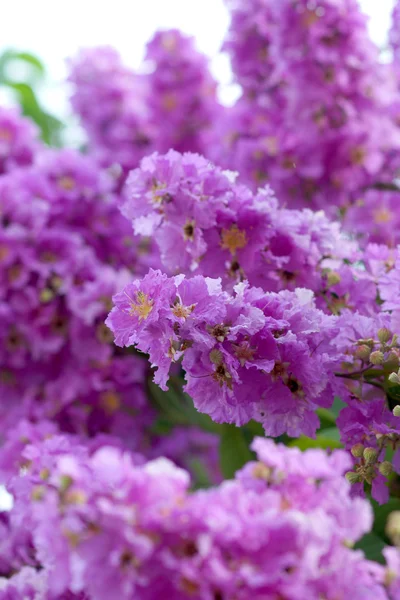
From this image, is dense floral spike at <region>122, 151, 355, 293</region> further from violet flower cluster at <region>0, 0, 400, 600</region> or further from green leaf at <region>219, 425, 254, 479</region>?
green leaf at <region>219, 425, 254, 479</region>

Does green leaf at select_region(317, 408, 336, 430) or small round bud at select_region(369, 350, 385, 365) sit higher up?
green leaf at select_region(317, 408, 336, 430)

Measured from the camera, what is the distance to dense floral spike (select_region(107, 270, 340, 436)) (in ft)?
1.87

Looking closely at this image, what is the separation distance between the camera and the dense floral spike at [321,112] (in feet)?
4.07

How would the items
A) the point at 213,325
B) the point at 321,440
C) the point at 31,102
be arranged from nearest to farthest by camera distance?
1. the point at 213,325
2. the point at 321,440
3. the point at 31,102

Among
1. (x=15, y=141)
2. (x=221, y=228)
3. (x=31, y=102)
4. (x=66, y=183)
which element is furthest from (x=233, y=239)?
(x=31, y=102)

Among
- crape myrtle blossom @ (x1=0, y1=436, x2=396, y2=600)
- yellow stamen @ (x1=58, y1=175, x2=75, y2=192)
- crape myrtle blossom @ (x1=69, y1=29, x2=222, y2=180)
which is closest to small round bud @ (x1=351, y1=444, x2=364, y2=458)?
crape myrtle blossom @ (x1=0, y1=436, x2=396, y2=600)

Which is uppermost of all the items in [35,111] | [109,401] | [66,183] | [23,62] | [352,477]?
[23,62]

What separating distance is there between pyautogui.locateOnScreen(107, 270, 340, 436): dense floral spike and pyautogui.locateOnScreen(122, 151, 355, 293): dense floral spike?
0.11 metres

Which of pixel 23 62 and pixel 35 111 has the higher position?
pixel 23 62

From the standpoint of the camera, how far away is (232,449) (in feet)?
3.44

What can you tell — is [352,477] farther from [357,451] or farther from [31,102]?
[31,102]

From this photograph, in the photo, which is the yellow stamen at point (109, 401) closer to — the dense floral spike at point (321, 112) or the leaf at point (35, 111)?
the dense floral spike at point (321, 112)

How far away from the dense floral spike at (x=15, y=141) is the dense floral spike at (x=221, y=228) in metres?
0.85

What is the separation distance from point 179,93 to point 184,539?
137 cm
